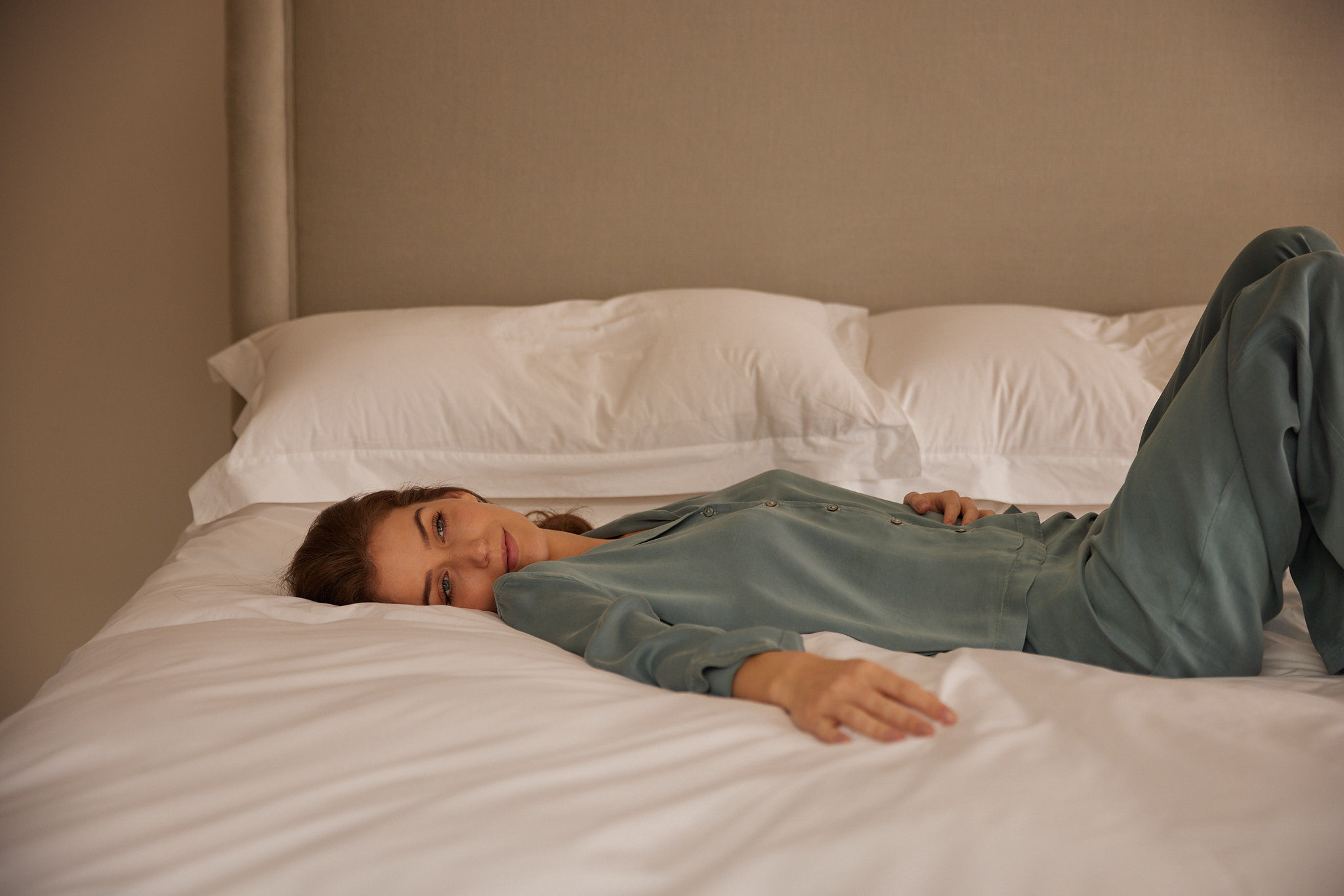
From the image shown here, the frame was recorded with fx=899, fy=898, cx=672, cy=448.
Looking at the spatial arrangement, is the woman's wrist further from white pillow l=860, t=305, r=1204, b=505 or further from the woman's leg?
white pillow l=860, t=305, r=1204, b=505

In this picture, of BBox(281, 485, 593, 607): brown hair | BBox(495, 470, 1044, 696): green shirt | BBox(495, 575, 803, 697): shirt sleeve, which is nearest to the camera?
BBox(495, 575, 803, 697): shirt sleeve

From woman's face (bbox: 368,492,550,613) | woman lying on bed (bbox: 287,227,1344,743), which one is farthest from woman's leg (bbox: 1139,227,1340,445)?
woman's face (bbox: 368,492,550,613)

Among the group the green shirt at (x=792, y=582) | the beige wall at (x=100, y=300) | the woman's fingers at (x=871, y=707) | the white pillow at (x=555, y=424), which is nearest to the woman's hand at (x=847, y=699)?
the woman's fingers at (x=871, y=707)

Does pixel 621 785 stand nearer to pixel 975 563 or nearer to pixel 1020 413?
pixel 975 563

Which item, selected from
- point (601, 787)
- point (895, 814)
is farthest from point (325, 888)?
point (895, 814)

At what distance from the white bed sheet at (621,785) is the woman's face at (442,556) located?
11.5 inches

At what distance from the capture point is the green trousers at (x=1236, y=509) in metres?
0.79

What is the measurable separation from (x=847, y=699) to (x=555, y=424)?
0.92 m

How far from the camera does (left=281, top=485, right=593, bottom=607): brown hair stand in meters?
1.08

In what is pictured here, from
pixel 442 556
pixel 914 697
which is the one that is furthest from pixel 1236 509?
pixel 442 556

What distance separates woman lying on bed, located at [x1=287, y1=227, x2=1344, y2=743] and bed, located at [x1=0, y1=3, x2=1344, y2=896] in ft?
0.15

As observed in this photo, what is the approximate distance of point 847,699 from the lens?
0.67 m

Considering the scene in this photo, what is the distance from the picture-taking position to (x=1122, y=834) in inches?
19.9

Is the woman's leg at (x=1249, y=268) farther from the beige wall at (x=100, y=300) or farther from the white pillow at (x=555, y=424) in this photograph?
the beige wall at (x=100, y=300)
